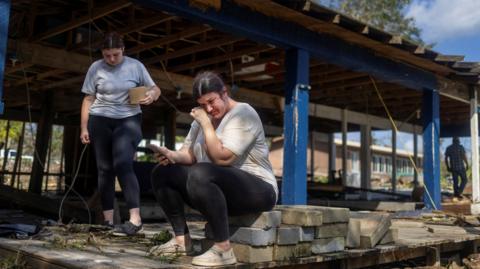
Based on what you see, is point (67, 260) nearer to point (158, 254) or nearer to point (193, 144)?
point (158, 254)

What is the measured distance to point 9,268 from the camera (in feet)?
9.92

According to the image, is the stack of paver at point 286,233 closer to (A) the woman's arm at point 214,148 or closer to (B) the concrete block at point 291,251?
(B) the concrete block at point 291,251

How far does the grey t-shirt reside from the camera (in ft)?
13.1

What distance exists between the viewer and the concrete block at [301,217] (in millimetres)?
3145

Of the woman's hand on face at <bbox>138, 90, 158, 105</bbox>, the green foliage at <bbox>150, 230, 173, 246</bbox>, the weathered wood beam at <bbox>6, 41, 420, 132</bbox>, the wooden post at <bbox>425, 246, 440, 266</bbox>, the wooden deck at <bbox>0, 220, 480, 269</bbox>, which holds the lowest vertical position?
the wooden post at <bbox>425, 246, 440, 266</bbox>

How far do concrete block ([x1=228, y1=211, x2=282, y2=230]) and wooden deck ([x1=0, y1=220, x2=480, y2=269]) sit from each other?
8.9 inches

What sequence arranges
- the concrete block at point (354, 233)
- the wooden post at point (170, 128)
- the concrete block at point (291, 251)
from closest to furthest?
the concrete block at point (291, 251), the concrete block at point (354, 233), the wooden post at point (170, 128)

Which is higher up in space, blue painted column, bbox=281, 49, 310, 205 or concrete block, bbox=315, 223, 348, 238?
blue painted column, bbox=281, 49, 310, 205

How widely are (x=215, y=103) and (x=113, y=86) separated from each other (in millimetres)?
1378

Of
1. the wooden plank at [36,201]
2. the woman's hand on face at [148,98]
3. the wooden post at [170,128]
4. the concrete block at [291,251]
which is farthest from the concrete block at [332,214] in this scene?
the wooden post at [170,128]

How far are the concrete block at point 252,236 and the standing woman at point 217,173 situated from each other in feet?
0.40

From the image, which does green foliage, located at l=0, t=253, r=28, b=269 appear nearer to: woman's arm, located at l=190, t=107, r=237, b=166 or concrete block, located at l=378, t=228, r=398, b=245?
woman's arm, located at l=190, t=107, r=237, b=166

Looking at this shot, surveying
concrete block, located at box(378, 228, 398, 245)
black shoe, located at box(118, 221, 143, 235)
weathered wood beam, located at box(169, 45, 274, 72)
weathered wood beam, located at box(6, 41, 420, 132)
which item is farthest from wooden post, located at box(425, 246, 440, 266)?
weathered wood beam, located at box(6, 41, 420, 132)

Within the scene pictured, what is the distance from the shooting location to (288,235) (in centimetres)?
309
